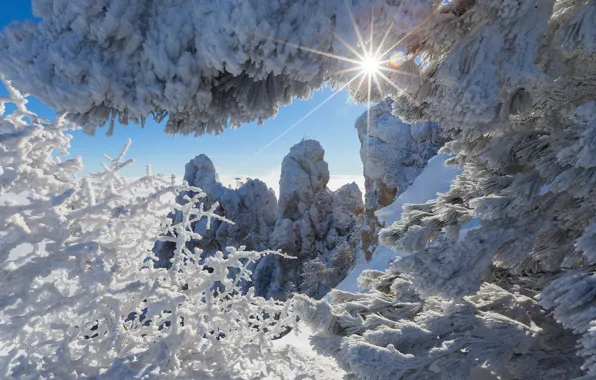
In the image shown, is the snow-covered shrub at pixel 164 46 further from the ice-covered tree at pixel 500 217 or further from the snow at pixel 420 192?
the snow at pixel 420 192

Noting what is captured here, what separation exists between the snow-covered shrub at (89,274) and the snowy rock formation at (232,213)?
961 inches

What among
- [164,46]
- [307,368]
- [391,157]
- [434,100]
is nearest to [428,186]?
[391,157]

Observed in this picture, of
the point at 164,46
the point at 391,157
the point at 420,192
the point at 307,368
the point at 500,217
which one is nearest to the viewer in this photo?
the point at 164,46

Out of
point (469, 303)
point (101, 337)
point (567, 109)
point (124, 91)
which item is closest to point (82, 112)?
point (124, 91)

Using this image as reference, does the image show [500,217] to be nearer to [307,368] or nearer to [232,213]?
[307,368]

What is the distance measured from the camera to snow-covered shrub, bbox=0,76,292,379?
85.1 inches

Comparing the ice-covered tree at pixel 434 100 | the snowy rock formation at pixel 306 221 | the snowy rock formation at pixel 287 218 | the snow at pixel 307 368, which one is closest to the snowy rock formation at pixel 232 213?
the snowy rock formation at pixel 287 218

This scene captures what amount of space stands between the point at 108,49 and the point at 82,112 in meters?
0.31

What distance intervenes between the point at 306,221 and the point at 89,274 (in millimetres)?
26018

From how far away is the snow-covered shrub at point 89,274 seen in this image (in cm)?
216

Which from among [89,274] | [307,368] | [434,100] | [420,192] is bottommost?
[307,368]

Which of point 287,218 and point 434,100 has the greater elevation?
point 287,218

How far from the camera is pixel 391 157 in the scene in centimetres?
2028

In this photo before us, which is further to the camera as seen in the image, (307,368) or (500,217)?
(307,368)
